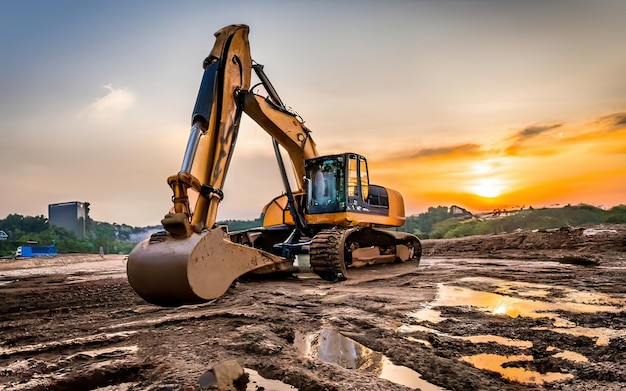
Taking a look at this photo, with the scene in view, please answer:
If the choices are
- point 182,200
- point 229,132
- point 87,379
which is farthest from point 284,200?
point 87,379

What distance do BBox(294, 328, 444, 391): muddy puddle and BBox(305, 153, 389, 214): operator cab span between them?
5206 mm

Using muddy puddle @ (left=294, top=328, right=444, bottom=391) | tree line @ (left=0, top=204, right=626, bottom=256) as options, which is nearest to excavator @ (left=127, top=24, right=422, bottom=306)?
muddy puddle @ (left=294, top=328, right=444, bottom=391)

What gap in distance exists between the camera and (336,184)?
9.12 meters

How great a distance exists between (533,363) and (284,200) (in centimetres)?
793

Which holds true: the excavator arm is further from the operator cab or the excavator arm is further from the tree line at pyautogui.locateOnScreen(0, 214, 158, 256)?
the tree line at pyautogui.locateOnScreen(0, 214, 158, 256)

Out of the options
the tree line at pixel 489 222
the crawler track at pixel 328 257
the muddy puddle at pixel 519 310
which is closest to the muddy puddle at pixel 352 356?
the muddy puddle at pixel 519 310

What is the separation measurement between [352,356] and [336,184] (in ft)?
19.9

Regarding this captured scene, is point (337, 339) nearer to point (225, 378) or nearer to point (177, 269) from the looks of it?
point (225, 378)

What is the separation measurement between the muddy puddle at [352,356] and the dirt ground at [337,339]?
0.6 inches

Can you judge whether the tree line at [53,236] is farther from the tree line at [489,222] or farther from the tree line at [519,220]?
the tree line at [519,220]

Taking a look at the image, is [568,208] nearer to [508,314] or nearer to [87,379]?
[508,314]

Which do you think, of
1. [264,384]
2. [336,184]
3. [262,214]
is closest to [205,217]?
[264,384]

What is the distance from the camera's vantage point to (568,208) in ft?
105

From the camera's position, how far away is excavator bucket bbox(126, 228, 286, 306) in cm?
449
